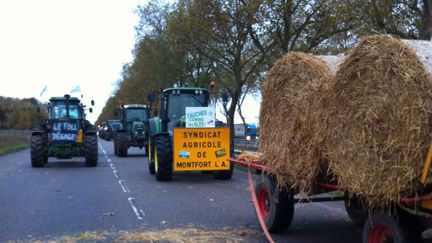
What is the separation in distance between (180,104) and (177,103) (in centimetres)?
10

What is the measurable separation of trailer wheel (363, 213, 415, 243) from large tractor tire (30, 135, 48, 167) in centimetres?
1606

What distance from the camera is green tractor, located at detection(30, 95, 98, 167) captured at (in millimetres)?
20188

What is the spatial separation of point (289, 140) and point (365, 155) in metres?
1.66

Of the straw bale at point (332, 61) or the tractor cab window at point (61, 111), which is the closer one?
the straw bale at point (332, 61)

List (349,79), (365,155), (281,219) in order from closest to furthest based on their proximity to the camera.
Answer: (365,155) → (349,79) → (281,219)

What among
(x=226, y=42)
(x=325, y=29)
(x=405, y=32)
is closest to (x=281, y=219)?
(x=405, y=32)

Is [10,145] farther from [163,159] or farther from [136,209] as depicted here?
[136,209]

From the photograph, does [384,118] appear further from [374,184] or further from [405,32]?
[405,32]

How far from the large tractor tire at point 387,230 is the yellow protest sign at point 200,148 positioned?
8.96 m

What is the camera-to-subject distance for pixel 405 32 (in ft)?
55.6

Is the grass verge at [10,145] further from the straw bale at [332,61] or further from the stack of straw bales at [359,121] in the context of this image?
the straw bale at [332,61]

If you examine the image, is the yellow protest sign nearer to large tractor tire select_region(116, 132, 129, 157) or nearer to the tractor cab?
the tractor cab

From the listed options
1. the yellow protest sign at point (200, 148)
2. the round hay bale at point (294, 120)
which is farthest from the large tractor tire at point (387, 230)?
the yellow protest sign at point (200, 148)

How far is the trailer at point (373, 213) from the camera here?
16.8 feet
